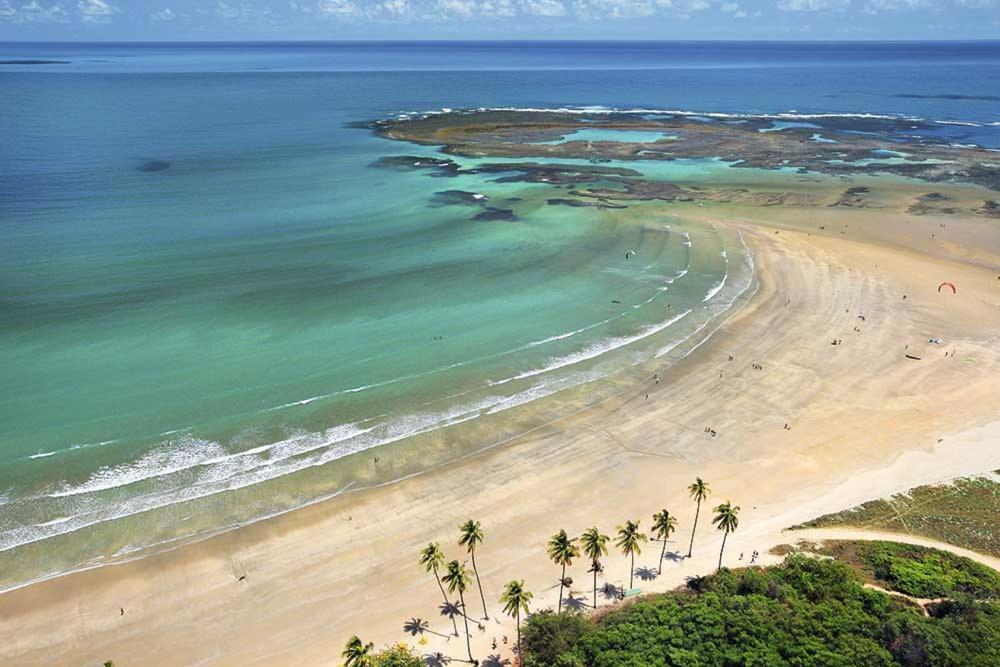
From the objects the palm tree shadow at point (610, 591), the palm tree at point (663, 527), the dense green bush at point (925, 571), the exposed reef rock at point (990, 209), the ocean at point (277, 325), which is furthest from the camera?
the exposed reef rock at point (990, 209)

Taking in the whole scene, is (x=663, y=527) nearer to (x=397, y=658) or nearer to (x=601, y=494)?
(x=601, y=494)

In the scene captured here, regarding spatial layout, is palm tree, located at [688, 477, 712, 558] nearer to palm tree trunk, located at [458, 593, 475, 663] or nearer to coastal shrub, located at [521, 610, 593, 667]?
coastal shrub, located at [521, 610, 593, 667]

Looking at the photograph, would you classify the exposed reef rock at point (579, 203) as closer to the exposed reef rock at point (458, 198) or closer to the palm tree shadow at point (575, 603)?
the exposed reef rock at point (458, 198)

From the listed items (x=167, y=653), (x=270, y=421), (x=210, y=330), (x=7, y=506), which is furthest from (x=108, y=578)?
(x=210, y=330)

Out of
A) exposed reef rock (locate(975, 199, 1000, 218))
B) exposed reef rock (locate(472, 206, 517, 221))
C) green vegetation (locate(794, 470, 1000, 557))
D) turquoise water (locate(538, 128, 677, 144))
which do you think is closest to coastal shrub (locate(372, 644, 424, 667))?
green vegetation (locate(794, 470, 1000, 557))

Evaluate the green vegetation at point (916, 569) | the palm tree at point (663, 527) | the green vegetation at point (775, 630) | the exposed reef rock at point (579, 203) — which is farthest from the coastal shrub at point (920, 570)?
the exposed reef rock at point (579, 203)

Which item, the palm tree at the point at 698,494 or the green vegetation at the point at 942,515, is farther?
the green vegetation at the point at 942,515

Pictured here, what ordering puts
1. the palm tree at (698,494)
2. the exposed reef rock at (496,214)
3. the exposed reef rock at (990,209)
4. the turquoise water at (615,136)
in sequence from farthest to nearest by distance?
the turquoise water at (615,136)
the exposed reef rock at (990,209)
the exposed reef rock at (496,214)
the palm tree at (698,494)
